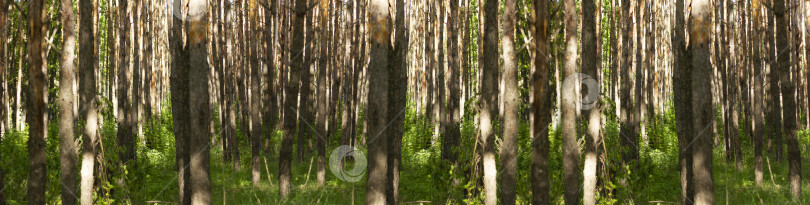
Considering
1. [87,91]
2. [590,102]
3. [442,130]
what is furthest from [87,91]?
[590,102]

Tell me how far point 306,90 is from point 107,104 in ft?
14.1

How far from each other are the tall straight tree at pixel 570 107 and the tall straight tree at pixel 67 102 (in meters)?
4.35

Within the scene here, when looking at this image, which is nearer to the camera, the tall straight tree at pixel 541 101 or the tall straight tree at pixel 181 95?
the tall straight tree at pixel 541 101

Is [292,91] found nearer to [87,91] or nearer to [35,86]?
[87,91]

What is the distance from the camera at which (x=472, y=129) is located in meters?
6.59

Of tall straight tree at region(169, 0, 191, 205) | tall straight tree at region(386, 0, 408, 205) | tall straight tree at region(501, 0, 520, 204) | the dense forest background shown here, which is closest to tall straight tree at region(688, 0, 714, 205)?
the dense forest background

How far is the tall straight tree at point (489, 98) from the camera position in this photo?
5691 mm

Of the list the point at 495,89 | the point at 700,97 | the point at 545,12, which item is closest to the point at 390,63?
the point at 495,89

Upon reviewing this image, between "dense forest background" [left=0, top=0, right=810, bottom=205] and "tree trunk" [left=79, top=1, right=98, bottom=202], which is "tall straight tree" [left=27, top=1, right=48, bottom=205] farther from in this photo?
"tree trunk" [left=79, top=1, right=98, bottom=202]

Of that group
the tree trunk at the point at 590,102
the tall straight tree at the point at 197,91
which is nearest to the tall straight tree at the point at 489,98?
the tree trunk at the point at 590,102

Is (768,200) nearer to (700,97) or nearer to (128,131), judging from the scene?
(700,97)

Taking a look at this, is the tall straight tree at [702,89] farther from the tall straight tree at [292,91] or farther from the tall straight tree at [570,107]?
the tall straight tree at [292,91]

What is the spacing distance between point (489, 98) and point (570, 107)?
76 cm

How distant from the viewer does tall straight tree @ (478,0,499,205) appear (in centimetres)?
569
